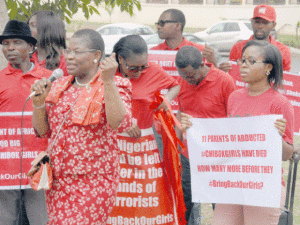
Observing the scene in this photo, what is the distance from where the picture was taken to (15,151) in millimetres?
4301

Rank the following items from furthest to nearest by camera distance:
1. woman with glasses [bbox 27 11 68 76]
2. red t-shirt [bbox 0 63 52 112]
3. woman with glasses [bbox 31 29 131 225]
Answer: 1. woman with glasses [bbox 27 11 68 76]
2. red t-shirt [bbox 0 63 52 112]
3. woman with glasses [bbox 31 29 131 225]

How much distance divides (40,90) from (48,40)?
2.03m

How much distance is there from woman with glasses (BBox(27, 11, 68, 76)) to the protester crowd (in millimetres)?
10

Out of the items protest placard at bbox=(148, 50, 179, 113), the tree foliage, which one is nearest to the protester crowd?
protest placard at bbox=(148, 50, 179, 113)

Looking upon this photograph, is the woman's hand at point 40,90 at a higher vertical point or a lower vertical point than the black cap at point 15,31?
lower

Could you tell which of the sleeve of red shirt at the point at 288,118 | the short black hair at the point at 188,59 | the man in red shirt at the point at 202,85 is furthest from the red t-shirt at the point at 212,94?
the sleeve of red shirt at the point at 288,118

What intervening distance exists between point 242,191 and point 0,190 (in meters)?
2.16

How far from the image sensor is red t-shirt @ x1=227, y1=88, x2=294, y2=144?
3.51m

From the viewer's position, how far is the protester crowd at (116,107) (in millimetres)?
3283

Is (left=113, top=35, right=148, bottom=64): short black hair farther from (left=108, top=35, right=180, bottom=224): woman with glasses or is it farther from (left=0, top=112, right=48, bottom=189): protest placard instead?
(left=0, top=112, right=48, bottom=189): protest placard

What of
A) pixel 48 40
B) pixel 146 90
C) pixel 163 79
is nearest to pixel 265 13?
pixel 163 79

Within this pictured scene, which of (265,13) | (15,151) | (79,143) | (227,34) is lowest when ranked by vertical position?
(227,34)

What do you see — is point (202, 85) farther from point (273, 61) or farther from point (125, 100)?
point (125, 100)

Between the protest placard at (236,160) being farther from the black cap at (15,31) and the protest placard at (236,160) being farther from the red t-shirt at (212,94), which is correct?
the black cap at (15,31)
